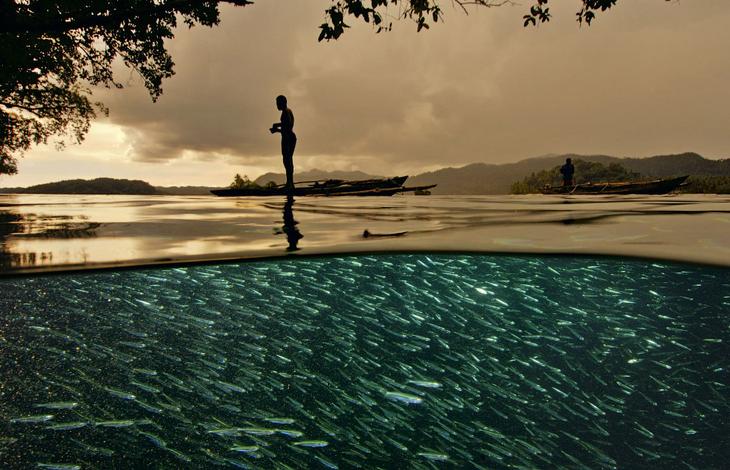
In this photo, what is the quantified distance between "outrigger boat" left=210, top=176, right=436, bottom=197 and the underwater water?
9.65 m

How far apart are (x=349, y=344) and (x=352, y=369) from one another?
1.67ft

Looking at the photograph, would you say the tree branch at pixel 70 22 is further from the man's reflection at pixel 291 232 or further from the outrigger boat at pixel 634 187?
the outrigger boat at pixel 634 187

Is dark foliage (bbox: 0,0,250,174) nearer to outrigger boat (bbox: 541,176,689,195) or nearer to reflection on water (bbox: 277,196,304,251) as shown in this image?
reflection on water (bbox: 277,196,304,251)

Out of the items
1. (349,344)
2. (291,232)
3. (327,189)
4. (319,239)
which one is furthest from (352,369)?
(327,189)

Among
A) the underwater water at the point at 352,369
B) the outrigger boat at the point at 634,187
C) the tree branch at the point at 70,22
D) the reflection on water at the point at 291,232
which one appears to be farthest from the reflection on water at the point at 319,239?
the outrigger boat at the point at 634,187

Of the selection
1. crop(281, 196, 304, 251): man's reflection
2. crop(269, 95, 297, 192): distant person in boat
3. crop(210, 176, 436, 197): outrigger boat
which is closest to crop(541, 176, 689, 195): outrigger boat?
crop(210, 176, 436, 197): outrigger boat

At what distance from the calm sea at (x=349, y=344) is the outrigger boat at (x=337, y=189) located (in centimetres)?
963

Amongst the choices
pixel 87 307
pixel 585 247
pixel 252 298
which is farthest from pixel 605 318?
pixel 87 307

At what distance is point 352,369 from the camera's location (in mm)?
8852

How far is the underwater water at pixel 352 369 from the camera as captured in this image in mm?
7074

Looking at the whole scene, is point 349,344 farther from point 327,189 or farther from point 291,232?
point 327,189

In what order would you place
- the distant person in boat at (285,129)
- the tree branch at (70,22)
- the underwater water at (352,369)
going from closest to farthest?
the underwater water at (352,369), the tree branch at (70,22), the distant person in boat at (285,129)

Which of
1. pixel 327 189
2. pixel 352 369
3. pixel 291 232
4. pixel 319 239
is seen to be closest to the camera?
pixel 319 239

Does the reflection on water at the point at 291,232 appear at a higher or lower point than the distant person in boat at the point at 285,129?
lower
